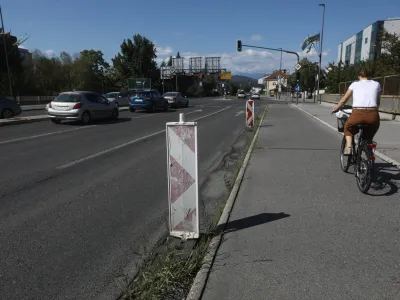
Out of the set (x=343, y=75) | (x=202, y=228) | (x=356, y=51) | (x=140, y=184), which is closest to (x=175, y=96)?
(x=343, y=75)

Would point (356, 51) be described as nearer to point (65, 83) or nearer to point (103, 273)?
point (65, 83)

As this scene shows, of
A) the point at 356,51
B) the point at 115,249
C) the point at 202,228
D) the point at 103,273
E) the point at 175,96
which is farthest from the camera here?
the point at 356,51

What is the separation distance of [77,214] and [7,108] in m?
16.8

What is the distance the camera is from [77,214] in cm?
473

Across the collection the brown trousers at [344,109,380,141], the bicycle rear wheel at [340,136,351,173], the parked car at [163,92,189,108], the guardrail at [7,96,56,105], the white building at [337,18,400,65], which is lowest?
the guardrail at [7,96,56,105]

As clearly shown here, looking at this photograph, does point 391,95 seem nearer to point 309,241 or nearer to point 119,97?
point 309,241

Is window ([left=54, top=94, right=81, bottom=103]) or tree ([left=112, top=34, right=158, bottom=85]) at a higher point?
tree ([left=112, top=34, right=158, bottom=85])

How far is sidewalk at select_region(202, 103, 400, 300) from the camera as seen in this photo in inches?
113

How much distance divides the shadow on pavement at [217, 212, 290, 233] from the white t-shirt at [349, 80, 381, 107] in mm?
2340

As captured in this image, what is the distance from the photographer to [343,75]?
38.5 m

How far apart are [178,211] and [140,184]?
248 cm

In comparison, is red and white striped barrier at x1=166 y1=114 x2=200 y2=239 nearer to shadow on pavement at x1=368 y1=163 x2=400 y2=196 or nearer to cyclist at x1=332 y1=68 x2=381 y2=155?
shadow on pavement at x1=368 y1=163 x2=400 y2=196

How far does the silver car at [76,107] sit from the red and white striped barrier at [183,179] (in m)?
13.8

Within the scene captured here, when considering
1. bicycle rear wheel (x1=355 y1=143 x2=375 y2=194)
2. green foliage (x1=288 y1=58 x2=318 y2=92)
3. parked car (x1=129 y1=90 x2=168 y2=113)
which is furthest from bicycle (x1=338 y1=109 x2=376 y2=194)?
green foliage (x1=288 y1=58 x2=318 y2=92)
